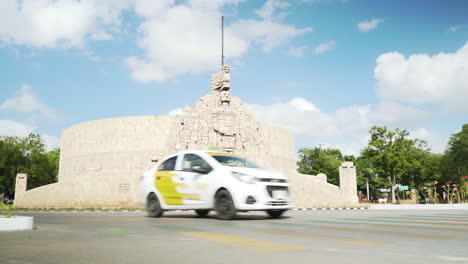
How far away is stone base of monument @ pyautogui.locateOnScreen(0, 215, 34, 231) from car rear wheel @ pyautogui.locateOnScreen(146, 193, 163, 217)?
380 cm

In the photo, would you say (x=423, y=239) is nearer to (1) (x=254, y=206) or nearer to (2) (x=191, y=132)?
(1) (x=254, y=206)

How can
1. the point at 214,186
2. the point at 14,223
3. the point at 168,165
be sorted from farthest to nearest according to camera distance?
1. the point at 168,165
2. the point at 214,186
3. the point at 14,223

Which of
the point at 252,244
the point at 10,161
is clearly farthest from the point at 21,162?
the point at 252,244

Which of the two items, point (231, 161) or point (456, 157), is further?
point (456, 157)

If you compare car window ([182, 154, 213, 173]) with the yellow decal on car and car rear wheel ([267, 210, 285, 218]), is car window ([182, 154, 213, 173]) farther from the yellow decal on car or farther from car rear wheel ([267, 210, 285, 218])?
car rear wheel ([267, 210, 285, 218])

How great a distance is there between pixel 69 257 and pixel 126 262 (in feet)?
2.17

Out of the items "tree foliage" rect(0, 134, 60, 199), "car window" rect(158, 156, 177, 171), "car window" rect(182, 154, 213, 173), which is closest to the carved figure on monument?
"car window" rect(158, 156, 177, 171)

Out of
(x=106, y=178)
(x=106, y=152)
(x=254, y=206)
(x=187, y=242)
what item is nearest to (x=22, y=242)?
(x=187, y=242)

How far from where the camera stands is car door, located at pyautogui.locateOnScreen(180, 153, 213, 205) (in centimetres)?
899

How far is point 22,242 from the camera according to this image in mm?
4738

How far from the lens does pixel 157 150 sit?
1751 inches

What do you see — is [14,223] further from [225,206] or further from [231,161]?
[231,161]

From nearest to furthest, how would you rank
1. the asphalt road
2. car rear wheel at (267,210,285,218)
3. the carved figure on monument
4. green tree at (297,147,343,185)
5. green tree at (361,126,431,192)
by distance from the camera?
the asphalt road, car rear wheel at (267,210,285,218), the carved figure on monument, green tree at (361,126,431,192), green tree at (297,147,343,185)

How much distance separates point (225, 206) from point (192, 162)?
1.63 meters
